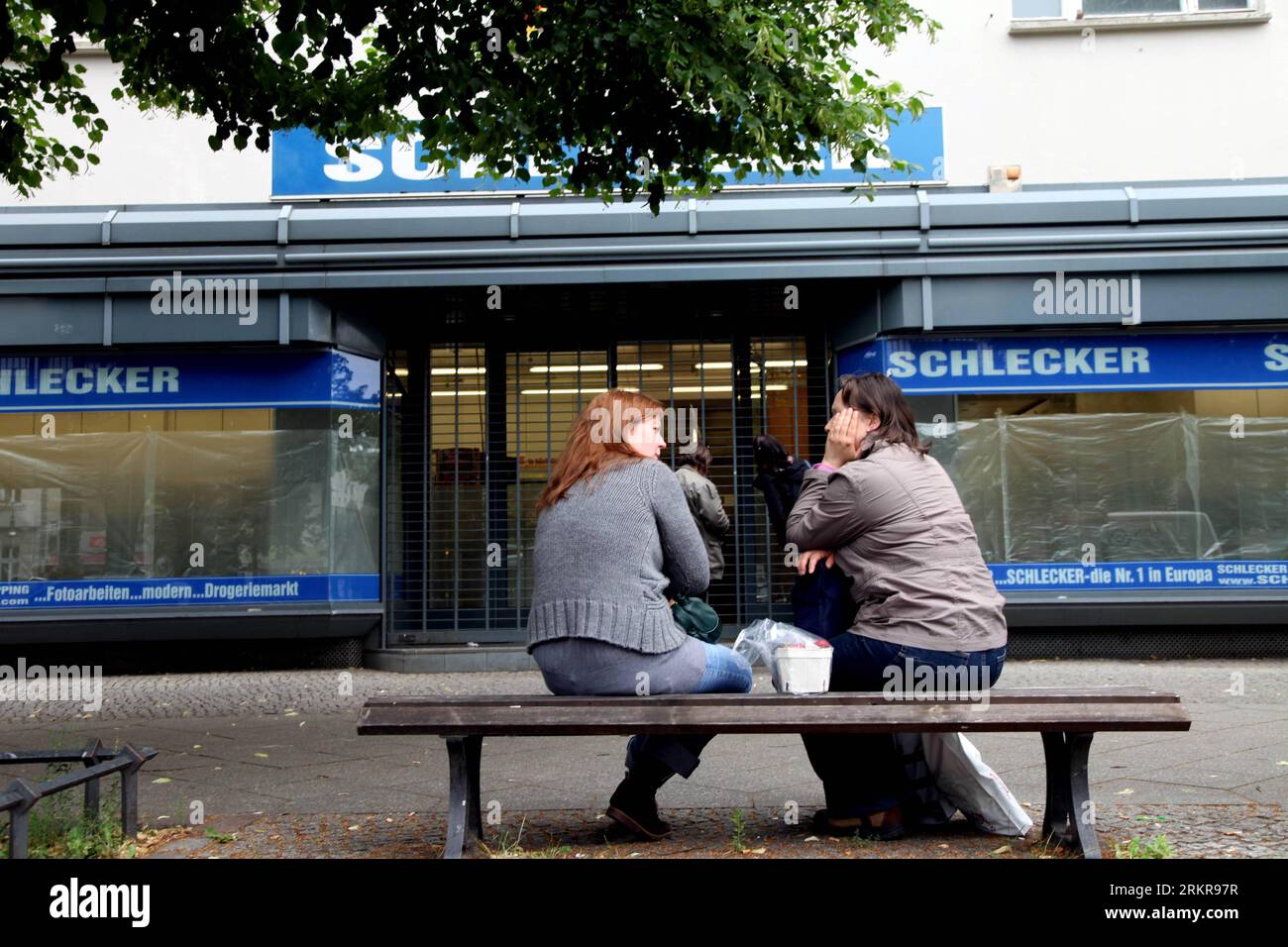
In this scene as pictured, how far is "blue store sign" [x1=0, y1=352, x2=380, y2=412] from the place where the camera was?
36.0 feet

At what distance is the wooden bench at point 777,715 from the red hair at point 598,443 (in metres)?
0.81

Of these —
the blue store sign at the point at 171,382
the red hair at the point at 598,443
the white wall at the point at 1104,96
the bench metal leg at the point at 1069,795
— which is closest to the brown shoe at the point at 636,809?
the red hair at the point at 598,443

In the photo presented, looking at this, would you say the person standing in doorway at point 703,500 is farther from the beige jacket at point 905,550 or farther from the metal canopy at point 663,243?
the beige jacket at point 905,550

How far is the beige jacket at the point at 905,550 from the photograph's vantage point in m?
4.52

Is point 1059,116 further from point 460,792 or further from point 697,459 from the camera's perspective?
point 460,792

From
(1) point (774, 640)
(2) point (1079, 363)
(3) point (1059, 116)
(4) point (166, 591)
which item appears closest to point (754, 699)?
(1) point (774, 640)

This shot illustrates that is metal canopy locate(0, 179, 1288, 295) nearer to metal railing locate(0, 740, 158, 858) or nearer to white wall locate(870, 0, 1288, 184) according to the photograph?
white wall locate(870, 0, 1288, 184)

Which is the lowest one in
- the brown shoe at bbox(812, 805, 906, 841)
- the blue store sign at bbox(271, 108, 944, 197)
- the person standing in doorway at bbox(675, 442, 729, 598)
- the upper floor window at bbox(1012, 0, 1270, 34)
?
the brown shoe at bbox(812, 805, 906, 841)

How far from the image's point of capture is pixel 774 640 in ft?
15.2

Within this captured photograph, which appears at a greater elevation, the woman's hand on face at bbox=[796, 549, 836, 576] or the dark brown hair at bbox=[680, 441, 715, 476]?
the dark brown hair at bbox=[680, 441, 715, 476]

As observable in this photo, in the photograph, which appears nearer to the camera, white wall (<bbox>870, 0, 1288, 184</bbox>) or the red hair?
the red hair

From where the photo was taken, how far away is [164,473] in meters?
11.1

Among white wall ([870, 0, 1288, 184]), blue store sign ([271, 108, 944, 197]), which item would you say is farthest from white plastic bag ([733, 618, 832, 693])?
white wall ([870, 0, 1288, 184])

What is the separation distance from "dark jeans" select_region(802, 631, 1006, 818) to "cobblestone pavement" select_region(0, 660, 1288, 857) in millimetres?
198
